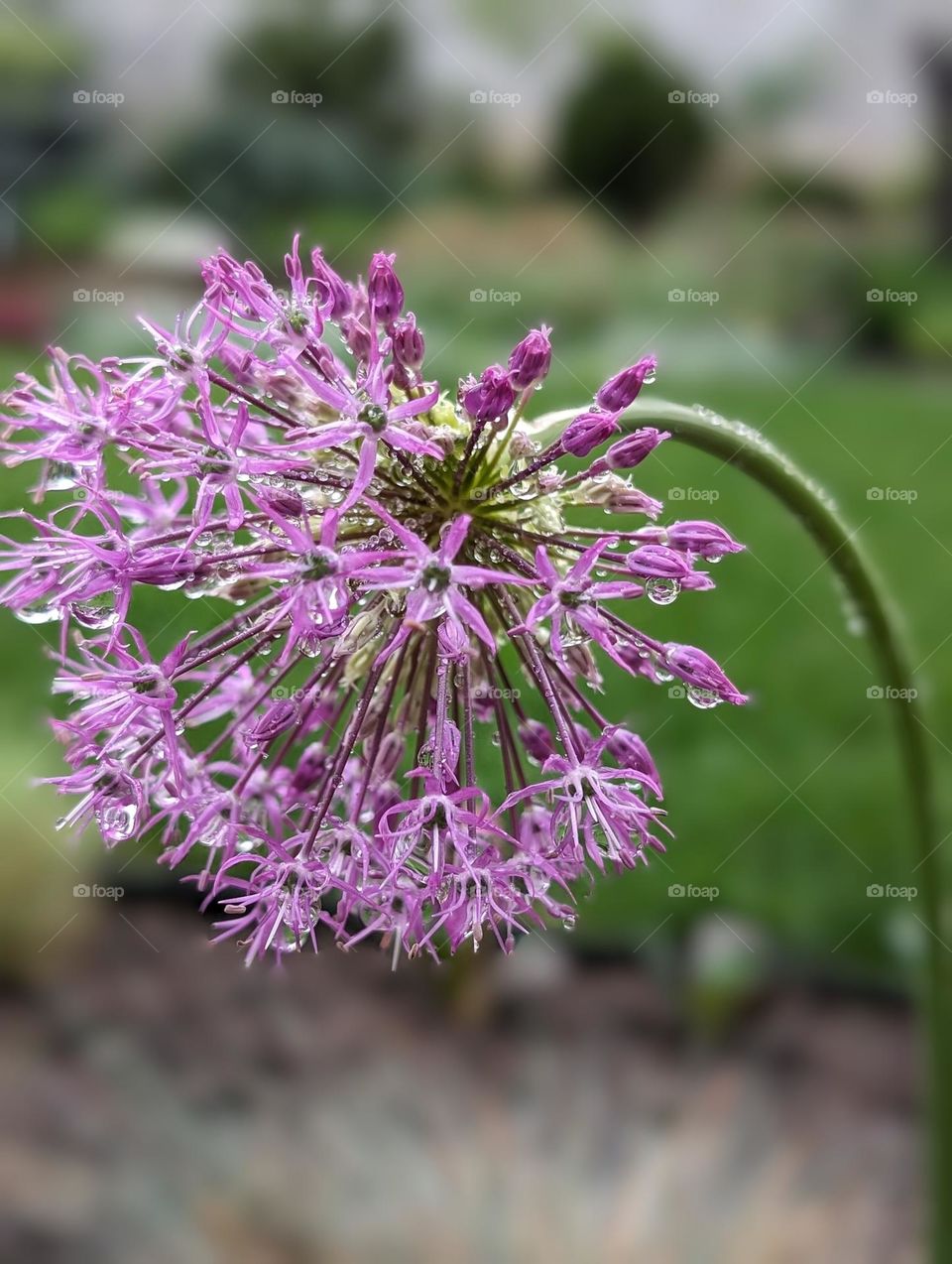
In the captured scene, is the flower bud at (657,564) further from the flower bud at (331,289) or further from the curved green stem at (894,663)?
the flower bud at (331,289)

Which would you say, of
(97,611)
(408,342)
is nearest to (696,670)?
(408,342)

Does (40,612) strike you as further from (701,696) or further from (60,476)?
(701,696)

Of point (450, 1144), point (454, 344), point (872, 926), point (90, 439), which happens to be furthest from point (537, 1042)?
point (454, 344)

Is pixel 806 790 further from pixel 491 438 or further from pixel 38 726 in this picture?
pixel 491 438

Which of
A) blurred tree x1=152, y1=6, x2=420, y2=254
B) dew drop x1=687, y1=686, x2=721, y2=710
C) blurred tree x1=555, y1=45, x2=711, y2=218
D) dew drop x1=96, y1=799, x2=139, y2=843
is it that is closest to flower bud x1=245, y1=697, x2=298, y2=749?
dew drop x1=96, y1=799, x2=139, y2=843

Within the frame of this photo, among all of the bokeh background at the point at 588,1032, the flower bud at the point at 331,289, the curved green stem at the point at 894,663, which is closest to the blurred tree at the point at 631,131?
the bokeh background at the point at 588,1032

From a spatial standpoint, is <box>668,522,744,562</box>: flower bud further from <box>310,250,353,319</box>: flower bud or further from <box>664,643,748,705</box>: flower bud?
<box>310,250,353,319</box>: flower bud
